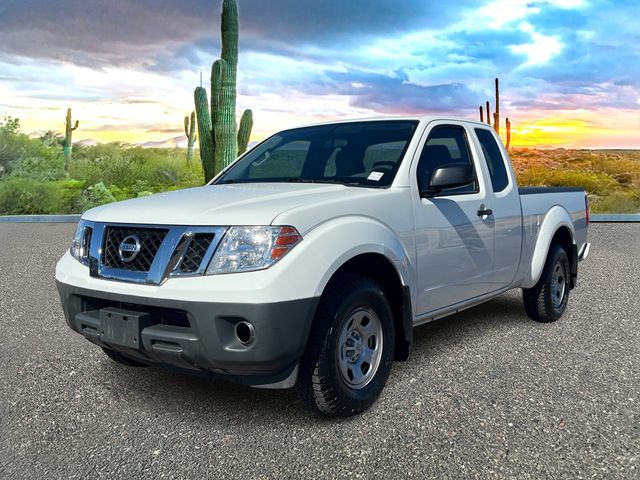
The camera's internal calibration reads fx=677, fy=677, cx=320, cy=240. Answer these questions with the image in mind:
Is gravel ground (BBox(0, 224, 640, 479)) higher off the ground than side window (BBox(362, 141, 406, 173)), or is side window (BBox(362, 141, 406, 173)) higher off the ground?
side window (BBox(362, 141, 406, 173))

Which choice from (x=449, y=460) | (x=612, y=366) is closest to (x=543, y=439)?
Answer: (x=449, y=460)

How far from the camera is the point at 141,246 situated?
3662 mm

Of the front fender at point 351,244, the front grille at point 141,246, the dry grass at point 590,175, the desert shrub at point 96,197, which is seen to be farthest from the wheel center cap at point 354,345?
the desert shrub at point 96,197

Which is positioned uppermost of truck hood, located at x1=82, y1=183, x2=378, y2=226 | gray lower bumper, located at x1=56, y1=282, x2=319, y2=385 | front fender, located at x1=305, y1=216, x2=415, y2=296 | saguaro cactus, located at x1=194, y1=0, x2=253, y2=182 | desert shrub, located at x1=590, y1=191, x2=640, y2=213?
saguaro cactus, located at x1=194, y1=0, x2=253, y2=182

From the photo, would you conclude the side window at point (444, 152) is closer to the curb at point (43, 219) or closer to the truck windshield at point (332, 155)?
the truck windshield at point (332, 155)

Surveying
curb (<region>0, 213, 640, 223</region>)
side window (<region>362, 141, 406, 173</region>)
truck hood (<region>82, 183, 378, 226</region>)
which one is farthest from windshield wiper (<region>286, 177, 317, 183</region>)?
curb (<region>0, 213, 640, 223</region>)

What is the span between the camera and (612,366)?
4.98 m

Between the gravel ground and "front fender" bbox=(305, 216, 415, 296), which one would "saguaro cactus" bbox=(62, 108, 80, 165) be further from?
"front fender" bbox=(305, 216, 415, 296)

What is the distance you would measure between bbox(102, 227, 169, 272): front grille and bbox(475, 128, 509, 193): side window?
291cm

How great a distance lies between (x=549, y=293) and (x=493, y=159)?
4.70 ft

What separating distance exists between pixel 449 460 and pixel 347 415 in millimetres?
685

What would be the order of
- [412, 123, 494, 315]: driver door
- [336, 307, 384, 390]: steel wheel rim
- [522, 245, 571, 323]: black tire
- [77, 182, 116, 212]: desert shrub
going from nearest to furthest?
[336, 307, 384, 390]: steel wheel rim → [412, 123, 494, 315]: driver door → [522, 245, 571, 323]: black tire → [77, 182, 116, 212]: desert shrub

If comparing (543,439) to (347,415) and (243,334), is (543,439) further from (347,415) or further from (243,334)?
(243,334)

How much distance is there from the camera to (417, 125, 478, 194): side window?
15.3ft
